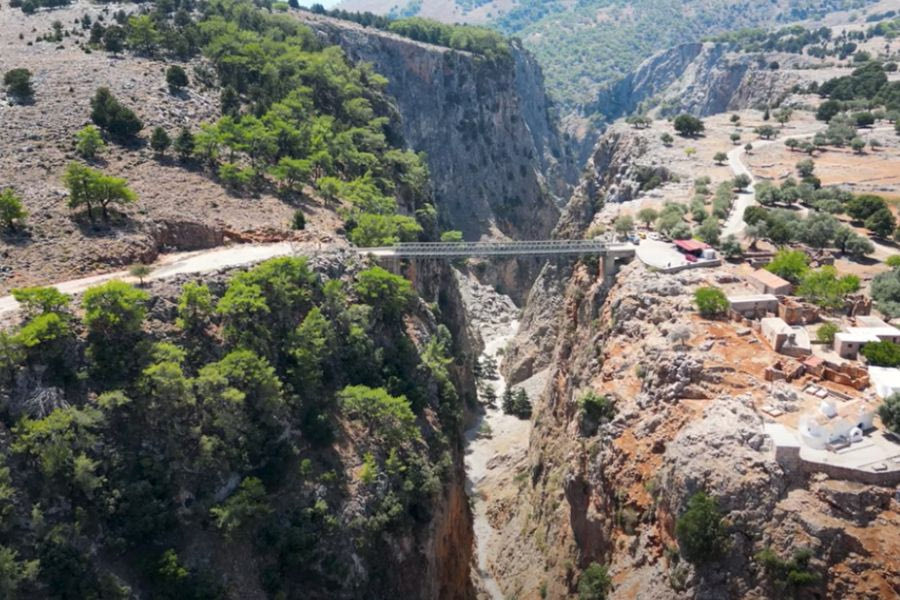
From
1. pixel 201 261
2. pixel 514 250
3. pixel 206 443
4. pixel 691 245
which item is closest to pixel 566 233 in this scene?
pixel 514 250

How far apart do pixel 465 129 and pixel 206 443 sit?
99.9m

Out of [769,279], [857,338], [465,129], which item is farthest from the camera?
[465,129]

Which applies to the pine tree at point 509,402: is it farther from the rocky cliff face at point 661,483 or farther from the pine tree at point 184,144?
the pine tree at point 184,144

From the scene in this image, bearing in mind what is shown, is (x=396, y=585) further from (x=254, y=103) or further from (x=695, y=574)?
(x=254, y=103)

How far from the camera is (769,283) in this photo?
4762cm

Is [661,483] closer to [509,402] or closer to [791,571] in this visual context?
[791,571]

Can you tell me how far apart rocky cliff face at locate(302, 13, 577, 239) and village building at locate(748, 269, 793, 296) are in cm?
7156

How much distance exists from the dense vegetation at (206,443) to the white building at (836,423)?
21.1 meters

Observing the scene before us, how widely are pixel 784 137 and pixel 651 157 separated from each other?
2317 cm

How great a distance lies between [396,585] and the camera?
41031mm

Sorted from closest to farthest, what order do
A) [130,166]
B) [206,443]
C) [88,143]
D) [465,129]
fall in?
[206,443] < [88,143] < [130,166] < [465,129]

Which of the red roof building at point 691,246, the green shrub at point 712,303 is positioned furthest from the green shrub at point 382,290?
the red roof building at point 691,246

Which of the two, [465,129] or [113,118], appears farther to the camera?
[465,129]

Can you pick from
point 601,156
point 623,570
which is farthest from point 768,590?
point 601,156
